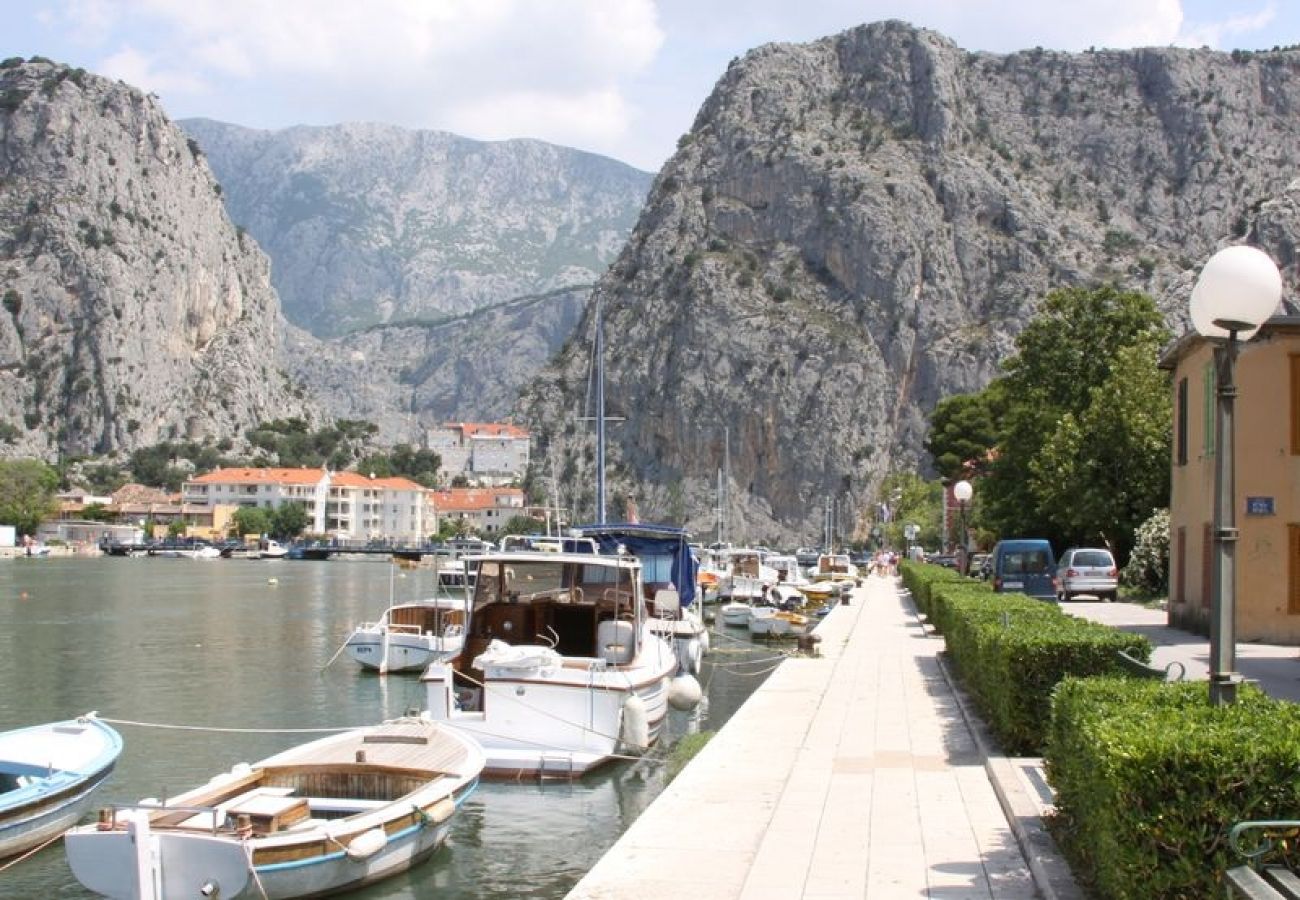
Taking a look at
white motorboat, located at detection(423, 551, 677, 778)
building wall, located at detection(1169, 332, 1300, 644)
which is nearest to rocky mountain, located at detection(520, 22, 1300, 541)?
building wall, located at detection(1169, 332, 1300, 644)

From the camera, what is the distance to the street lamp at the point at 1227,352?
320 inches

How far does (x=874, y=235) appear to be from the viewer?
132625mm

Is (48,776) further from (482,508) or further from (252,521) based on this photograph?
(482,508)

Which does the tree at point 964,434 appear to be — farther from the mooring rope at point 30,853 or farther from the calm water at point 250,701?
the mooring rope at point 30,853

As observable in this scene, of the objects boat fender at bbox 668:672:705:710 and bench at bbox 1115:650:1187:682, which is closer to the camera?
bench at bbox 1115:650:1187:682

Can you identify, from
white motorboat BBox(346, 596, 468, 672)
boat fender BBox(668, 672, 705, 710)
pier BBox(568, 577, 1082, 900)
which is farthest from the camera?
white motorboat BBox(346, 596, 468, 672)

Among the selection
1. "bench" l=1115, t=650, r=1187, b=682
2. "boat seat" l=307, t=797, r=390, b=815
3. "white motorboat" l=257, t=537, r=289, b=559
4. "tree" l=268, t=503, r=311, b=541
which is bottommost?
"white motorboat" l=257, t=537, r=289, b=559

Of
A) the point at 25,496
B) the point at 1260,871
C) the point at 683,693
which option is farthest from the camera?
the point at 25,496

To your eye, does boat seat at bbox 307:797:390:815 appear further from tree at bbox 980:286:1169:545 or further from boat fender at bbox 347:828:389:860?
tree at bbox 980:286:1169:545

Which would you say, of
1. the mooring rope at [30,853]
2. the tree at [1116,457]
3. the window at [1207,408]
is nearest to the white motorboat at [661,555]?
the window at [1207,408]

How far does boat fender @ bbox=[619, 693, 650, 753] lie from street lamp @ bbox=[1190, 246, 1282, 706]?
11067 mm

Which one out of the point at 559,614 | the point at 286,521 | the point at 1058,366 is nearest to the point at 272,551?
the point at 286,521

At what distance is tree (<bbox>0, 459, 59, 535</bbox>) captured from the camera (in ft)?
487

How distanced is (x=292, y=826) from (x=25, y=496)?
153985mm
